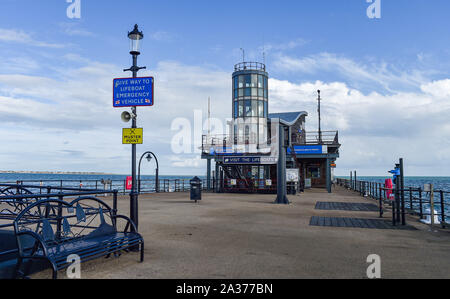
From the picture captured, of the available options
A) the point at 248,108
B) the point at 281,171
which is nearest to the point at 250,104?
the point at 248,108

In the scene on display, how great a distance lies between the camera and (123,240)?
5.64m

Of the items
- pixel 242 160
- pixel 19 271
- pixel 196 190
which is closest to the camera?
pixel 19 271

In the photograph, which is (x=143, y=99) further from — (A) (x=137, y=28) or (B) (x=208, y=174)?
(B) (x=208, y=174)

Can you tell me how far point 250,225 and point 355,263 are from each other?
439 cm

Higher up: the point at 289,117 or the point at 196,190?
the point at 289,117

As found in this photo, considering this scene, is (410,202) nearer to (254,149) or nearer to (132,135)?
(132,135)

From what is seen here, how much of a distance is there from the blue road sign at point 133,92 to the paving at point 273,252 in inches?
121

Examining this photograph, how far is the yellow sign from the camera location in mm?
6882

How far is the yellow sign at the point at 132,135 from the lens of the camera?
6.88 meters

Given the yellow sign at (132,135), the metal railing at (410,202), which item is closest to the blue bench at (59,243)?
the yellow sign at (132,135)

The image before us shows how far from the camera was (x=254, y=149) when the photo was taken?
27.1 metres

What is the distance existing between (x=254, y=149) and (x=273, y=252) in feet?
68.3
